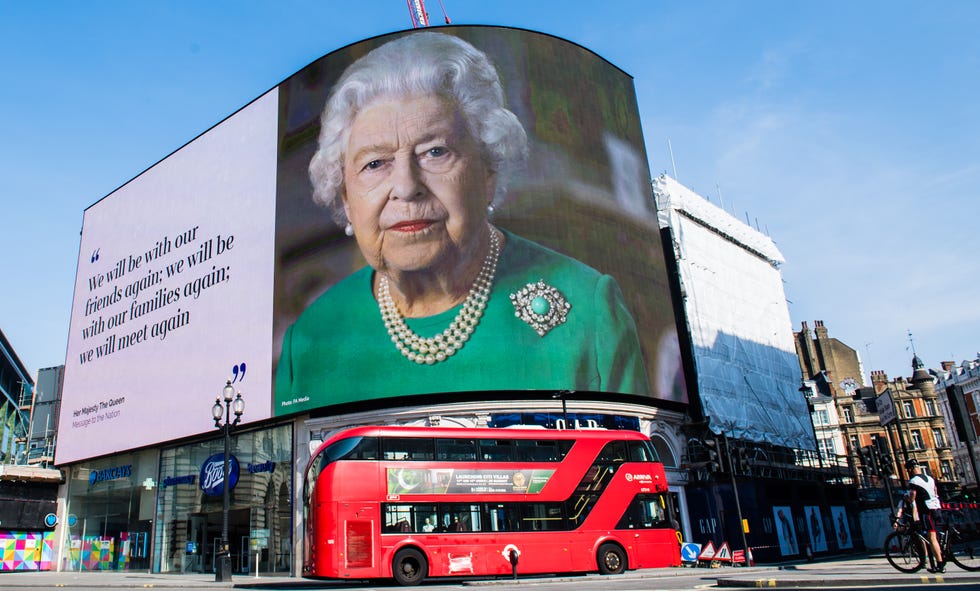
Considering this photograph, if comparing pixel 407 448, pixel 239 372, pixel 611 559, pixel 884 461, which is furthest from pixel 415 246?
pixel 884 461

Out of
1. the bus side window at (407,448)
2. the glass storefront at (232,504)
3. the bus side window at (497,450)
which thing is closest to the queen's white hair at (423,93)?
the glass storefront at (232,504)

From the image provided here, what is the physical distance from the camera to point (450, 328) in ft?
110

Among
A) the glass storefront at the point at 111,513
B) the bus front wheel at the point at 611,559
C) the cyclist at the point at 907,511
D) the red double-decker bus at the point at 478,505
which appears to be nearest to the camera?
the cyclist at the point at 907,511

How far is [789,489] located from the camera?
39.5 m

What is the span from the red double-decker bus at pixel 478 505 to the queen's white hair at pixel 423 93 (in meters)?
16.3

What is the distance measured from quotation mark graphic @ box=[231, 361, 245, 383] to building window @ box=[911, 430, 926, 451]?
66.6m

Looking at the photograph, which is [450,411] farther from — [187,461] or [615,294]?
[187,461]

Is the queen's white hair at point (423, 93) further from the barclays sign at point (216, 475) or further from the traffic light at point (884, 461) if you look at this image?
the traffic light at point (884, 461)

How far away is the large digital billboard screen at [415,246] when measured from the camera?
34.0 m

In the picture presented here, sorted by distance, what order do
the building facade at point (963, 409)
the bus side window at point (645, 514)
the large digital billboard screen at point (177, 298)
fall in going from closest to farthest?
the bus side window at point (645, 514), the large digital billboard screen at point (177, 298), the building facade at point (963, 409)

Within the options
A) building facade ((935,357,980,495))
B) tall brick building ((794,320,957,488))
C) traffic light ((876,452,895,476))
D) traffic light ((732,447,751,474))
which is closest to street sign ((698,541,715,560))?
traffic light ((732,447,751,474))

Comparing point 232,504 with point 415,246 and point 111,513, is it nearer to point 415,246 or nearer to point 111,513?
point 111,513

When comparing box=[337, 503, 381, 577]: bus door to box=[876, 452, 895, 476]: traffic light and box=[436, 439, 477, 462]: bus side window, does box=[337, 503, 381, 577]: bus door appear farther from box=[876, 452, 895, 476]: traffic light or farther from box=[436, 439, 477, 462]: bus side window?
box=[876, 452, 895, 476]: traffic light

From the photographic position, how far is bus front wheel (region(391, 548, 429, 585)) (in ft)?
66.5
